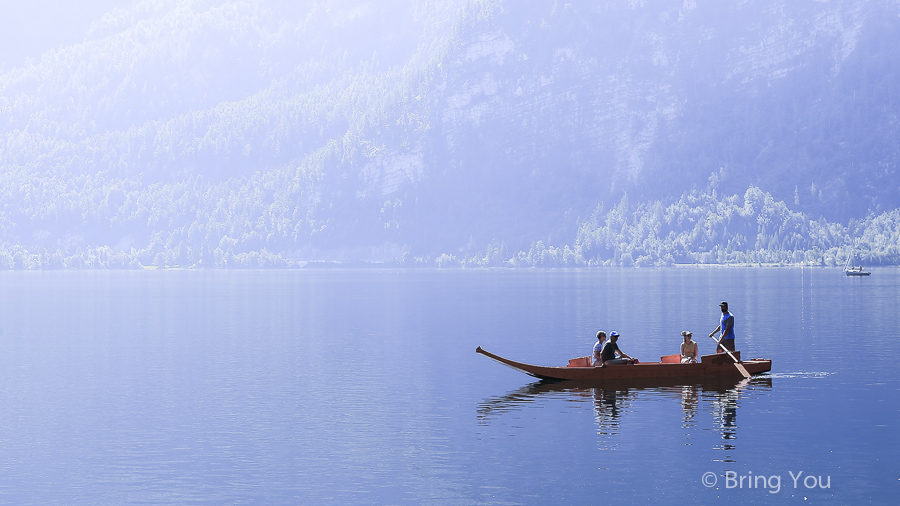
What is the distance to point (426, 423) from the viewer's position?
51.1 meters

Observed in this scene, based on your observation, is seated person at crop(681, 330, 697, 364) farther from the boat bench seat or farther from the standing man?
the boat bench seat

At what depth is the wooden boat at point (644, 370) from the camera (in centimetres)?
6053

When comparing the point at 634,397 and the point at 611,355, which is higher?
the point at 611,355

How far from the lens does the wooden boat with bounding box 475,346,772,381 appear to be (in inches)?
2383

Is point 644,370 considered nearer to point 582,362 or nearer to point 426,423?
point 582,362

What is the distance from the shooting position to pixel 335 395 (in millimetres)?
60500

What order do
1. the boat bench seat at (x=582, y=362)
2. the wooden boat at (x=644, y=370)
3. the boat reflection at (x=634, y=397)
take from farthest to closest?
1. the boat bench seat at (x=582, y=362)
2. the wooden boat at (x=644, y=370)
3. the boat reflection at (x=634, y=397)

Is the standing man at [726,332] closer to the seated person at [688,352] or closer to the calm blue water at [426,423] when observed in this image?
the seated person at [688,352]

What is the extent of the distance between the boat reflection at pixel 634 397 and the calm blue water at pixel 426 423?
0.22 m

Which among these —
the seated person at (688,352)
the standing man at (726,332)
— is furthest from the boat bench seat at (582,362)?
the standing man at (726,332)

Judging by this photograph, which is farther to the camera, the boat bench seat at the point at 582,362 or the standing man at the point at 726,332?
the standing man at the point at 726,332

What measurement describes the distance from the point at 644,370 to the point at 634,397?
180 inches

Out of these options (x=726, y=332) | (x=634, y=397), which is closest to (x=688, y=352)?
(x=726, y=332)

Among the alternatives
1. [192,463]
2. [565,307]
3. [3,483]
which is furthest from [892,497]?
[565,307]
